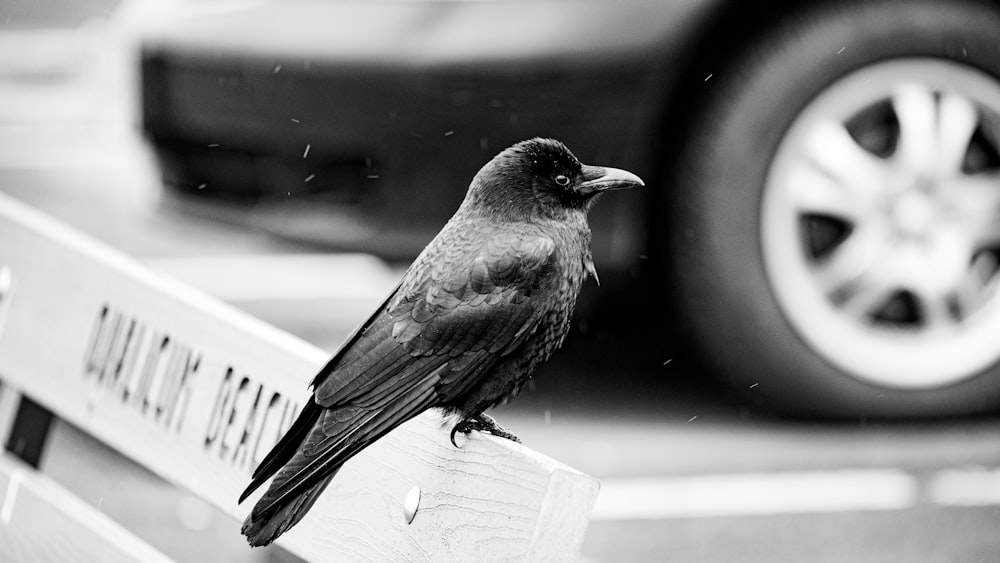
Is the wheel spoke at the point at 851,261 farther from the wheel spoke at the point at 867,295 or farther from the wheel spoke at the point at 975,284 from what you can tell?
the wheel spoke at the point at 975,284

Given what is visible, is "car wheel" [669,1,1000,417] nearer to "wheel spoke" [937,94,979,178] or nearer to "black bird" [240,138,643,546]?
"wheel spoke" [937,94,979,178]

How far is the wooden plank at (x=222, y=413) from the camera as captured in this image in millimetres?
1871

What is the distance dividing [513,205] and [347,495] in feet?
1.97

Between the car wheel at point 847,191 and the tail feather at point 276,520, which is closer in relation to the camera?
the tail feather at point 276,520

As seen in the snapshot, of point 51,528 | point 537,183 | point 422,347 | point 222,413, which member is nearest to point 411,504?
point 422,347

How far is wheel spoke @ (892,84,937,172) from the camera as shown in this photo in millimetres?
4113

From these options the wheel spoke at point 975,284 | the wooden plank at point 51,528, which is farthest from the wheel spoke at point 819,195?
the wooden plank at point 51,528

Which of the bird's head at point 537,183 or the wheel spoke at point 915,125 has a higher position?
the wheel spoke at point 915,125

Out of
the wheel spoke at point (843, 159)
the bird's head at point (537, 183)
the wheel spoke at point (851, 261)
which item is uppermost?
the wheel spoke at point (843, 159)

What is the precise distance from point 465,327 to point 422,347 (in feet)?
0.35

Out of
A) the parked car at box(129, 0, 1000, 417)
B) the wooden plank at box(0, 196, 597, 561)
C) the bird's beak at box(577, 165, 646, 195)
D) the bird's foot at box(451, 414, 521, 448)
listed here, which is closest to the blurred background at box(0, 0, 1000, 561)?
the parked car at box(129, 0, 1000, 417)

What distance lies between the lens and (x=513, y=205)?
2.59 metres

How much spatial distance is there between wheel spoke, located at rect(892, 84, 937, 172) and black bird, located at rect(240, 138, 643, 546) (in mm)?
1693

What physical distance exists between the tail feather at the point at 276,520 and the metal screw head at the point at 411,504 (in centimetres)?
12
